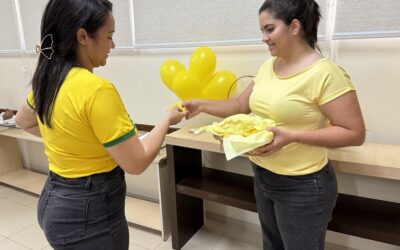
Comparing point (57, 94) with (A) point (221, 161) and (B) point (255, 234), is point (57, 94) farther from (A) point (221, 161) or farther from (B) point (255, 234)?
(B) point (255, 234)

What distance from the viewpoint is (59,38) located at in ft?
3.02

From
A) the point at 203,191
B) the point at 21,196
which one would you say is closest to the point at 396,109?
the point at 203,191

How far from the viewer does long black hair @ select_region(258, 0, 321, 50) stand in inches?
43.1

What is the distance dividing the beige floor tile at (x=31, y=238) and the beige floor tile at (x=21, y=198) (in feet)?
1.64

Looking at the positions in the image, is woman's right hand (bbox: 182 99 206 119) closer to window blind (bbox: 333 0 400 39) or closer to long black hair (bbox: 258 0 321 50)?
long black hair (bbox: 258 0 321 50)

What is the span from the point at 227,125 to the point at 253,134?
16 cm

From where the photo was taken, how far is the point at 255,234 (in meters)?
2.26

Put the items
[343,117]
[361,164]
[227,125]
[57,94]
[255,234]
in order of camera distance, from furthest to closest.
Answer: [255,234] → [361,164] → [227,125] → [343,117] → [57,94]

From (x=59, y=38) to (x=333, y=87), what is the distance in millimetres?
889

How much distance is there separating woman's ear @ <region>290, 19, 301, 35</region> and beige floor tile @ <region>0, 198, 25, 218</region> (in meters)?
2.85

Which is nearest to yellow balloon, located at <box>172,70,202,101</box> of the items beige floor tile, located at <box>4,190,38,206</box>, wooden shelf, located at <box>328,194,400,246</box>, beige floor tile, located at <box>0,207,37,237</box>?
wooden shelf, located at <box>328,194,400,246</box>

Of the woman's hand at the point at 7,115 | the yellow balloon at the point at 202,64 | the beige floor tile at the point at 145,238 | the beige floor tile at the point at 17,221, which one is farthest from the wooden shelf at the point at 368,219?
the woman's hand at the point at 7,115

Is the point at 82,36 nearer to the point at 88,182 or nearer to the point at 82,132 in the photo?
the point at 82,132

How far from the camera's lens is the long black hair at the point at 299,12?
Answer: 110 centimetres
